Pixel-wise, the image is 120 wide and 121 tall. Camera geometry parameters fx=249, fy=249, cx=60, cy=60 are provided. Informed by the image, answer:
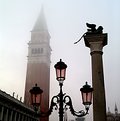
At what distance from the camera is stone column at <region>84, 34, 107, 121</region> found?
27.1 ft

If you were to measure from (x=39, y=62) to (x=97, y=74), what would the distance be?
6394 centimetres

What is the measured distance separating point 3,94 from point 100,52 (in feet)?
90.0

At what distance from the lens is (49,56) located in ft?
259

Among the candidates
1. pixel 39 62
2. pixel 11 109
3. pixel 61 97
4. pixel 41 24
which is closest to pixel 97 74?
pixel 61 97

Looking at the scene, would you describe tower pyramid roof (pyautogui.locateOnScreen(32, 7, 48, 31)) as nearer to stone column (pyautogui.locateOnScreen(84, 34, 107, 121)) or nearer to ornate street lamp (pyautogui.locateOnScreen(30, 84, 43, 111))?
stone column (pyautogui.locateOnScreen(84, 34, 107, 121))

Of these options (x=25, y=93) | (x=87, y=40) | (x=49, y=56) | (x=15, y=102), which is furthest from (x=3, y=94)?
(x=49, y=56)

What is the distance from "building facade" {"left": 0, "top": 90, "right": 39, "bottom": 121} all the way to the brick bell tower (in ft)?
64.5

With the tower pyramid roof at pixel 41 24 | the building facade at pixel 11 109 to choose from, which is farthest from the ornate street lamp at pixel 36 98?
the tower pyramid roof at pixel 41 24

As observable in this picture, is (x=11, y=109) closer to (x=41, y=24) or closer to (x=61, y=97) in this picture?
(x=61, y=97)

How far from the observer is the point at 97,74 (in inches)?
351

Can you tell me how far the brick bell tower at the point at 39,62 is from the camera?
69.1m

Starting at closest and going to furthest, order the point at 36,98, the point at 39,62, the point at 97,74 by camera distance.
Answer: the point at 36,98 < the point at 97,74 < the point at 39,62

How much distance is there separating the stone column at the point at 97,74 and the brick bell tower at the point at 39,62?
184 ft

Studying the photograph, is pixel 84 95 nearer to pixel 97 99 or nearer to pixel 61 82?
pixel 61 82
